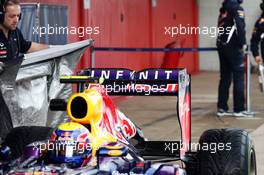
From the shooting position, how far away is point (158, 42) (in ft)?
58.9

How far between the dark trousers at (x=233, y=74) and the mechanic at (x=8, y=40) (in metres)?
4.97

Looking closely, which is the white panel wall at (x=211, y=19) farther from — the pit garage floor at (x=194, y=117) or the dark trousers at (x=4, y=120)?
the dark trousers at (x=4, y=120)

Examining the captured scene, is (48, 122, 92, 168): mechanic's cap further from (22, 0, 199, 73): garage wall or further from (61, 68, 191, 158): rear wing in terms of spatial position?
(22, 0, 199, 73): garage wall

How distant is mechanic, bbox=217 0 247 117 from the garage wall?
2301 mm

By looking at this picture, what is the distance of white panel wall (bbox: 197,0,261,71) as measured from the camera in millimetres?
22031

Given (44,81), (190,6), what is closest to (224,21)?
(44,81)

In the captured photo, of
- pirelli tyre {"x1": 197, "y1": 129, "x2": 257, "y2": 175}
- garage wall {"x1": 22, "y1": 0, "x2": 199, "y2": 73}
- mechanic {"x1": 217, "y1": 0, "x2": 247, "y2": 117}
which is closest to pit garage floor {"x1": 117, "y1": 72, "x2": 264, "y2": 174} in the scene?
mechanic {"x1": 217, "y1": 0, "x2": 247, "y2": 117}

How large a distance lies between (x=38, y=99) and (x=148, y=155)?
1.59 metres

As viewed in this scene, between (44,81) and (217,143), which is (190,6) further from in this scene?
(217,143)

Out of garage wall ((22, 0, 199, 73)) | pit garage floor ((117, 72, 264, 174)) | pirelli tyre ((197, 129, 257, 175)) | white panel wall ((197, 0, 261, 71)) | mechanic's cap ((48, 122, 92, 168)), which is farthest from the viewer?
white panel wall ((197, 0, 261, 71))

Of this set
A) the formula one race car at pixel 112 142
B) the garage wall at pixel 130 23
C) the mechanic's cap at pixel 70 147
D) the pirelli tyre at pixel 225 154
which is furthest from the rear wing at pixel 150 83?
the garage wall at pixel 130 23

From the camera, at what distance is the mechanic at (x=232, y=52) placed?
39.7 ft

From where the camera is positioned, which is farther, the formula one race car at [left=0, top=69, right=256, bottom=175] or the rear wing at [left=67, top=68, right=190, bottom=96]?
the rear wing at [left=67, top=68, right=190, bottom=96]

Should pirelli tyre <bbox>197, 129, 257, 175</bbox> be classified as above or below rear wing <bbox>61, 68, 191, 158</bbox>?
below
